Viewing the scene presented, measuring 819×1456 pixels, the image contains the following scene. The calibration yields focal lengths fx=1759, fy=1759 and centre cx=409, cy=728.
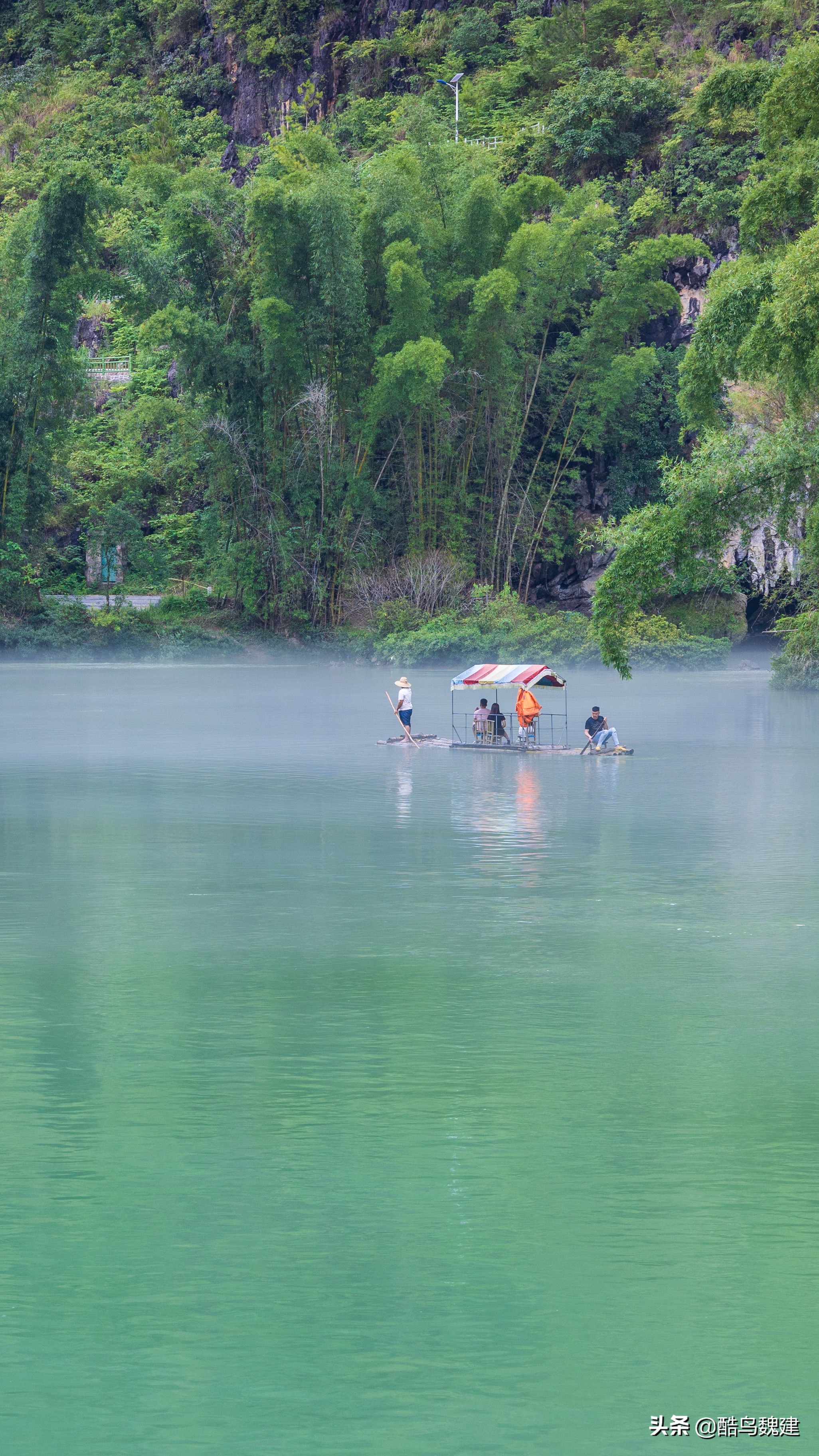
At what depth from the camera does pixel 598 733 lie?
79.4ft

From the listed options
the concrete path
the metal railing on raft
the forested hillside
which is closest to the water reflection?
the metal railing on raft

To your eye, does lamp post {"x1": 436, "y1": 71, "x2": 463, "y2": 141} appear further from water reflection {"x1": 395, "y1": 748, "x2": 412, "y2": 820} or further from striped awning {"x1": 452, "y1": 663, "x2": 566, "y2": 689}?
water reflection {"x1": 395, "y1": 748, "x2": 412, "y2": 820}

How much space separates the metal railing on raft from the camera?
25.5m

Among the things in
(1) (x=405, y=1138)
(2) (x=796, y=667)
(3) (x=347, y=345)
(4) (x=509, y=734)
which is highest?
(3) (x=347, y=345)

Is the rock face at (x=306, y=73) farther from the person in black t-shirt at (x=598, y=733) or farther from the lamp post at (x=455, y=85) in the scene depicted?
the person in black t-shirt at (x=598, y=733)

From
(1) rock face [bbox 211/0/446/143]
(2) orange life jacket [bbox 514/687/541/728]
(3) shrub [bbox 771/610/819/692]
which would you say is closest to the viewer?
(2) orange life jacket [bbox 514/687/541/728]

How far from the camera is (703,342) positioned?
74.5ft

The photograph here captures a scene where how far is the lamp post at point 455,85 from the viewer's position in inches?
2414

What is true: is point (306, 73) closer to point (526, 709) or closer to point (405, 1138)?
point (526, 709)

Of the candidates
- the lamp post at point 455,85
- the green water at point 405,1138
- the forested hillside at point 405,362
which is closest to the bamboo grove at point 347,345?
the forested hillside at point 405,362

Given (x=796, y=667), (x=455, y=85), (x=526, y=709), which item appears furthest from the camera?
(x=455, y=85)

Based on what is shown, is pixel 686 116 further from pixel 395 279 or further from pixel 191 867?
pixel 191 867

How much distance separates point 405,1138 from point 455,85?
61.0m

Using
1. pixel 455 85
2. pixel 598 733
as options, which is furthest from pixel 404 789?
pixel 455 85
